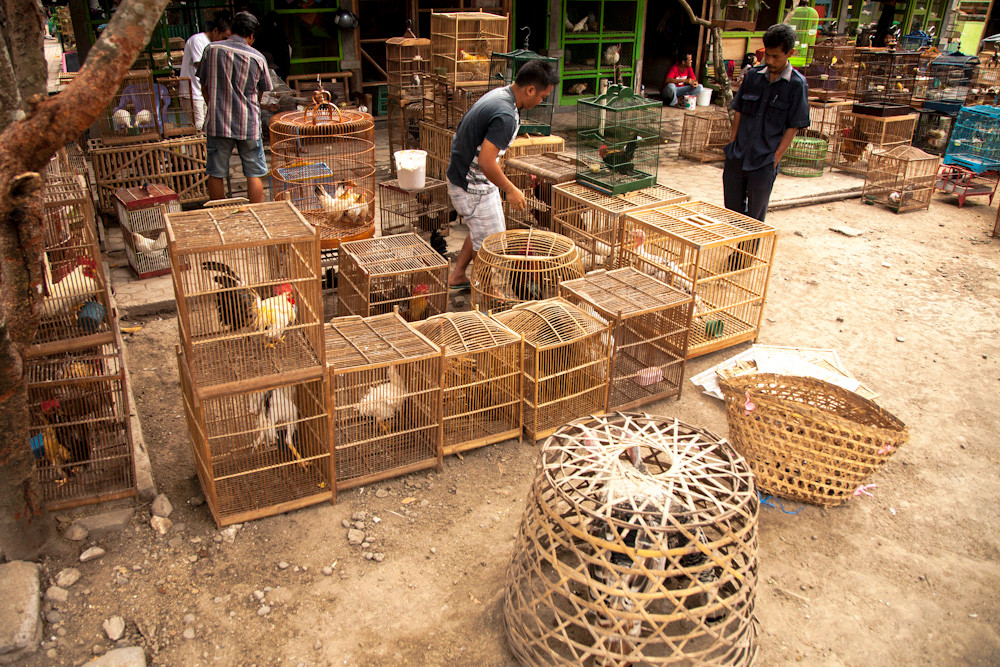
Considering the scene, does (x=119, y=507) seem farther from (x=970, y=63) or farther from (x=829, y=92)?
(x=970, y=63)

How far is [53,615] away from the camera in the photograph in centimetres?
327

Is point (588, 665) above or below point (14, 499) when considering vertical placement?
below

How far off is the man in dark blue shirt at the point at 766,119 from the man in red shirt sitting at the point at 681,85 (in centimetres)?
859

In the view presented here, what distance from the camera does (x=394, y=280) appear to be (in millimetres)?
5391

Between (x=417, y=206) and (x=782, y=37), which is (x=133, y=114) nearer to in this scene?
(x=417, y=206)

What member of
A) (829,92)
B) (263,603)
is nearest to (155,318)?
(263,603)

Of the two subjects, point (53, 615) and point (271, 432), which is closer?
point (53, 615)

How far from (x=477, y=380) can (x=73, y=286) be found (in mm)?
2246

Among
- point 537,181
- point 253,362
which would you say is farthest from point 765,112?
point 253,362

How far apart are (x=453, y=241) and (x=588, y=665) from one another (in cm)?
529

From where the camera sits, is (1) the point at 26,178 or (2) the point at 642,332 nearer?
(1) the point at 26,178

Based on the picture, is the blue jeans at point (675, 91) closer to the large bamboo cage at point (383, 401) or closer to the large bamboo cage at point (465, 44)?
the large bamboo cage at point (465, 44)

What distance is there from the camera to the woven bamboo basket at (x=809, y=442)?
151 inches

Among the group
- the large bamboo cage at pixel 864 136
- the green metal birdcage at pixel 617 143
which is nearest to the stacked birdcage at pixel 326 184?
the green metal birdcage at pixel 617 143
